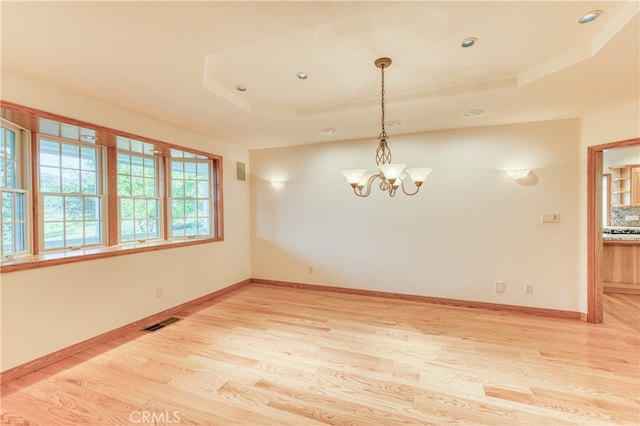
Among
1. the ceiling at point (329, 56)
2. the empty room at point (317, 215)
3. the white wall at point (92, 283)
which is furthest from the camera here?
the white wall at point (92, 283)

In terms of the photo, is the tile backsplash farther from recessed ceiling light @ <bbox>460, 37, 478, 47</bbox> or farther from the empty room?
recessed ceiling light @ <bbox>460, 37, 478, 47</bbox>

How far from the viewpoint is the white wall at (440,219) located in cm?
359

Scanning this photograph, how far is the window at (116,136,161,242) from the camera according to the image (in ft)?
11.9

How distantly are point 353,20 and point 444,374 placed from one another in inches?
109

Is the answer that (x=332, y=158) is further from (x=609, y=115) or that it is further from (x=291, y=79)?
(x=609, y=115)

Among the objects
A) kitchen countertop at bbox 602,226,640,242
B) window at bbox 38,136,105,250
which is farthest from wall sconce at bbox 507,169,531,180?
window at bbox 38,136,105,250

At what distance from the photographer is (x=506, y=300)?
3.80m

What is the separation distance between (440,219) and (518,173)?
112cm

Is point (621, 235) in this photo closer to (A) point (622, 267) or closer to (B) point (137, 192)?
(A) point (622, 267)

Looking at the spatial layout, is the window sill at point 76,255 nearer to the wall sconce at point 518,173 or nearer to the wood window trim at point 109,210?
the wood window trim at point 109,210

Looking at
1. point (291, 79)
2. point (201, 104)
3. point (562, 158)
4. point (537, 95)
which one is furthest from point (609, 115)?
point (201, 104)

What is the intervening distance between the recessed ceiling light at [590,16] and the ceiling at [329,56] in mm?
39

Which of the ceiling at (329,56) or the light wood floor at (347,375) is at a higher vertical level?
the ceiling at (329,56)

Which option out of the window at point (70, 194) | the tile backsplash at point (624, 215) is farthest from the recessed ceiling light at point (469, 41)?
the tile backsplash at point (624, 215)
